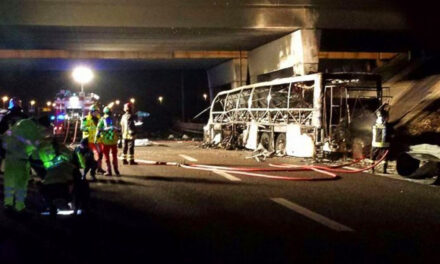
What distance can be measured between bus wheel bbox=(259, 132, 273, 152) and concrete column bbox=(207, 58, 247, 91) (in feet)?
58.2

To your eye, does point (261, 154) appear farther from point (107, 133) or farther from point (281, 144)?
point (107, 133)

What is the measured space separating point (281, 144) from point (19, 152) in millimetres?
12742

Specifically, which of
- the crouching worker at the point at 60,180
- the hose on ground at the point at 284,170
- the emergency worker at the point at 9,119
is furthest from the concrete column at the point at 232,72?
the crouching worker at the point at 60,180

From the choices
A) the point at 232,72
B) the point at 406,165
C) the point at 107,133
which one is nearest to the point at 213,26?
the point at 107,133

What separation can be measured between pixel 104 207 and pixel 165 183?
3275mm

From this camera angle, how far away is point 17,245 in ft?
21.0

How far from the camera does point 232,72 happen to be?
39344 mm

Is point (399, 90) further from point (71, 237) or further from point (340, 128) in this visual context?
point (71, 237)

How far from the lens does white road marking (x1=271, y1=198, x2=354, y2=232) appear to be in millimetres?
7434

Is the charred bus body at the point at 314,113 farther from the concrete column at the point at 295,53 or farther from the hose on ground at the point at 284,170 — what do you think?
the concrete column at the point at 295,53

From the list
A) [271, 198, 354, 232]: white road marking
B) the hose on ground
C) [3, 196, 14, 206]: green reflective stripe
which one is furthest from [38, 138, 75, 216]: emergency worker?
the hose on ground

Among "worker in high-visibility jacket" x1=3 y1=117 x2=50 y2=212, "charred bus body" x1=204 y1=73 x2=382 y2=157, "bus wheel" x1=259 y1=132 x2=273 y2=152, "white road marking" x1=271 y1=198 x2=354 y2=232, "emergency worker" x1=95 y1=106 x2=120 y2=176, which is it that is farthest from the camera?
"bus wheel" x1=259 y1=132 x2=273 y2=152

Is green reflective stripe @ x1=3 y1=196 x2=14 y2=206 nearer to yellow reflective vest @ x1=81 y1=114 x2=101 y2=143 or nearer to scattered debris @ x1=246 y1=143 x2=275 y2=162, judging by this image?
yellow reflective vest @ x1=81 y1=114 x2=101 y2=143

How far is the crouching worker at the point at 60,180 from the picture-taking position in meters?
7.50
